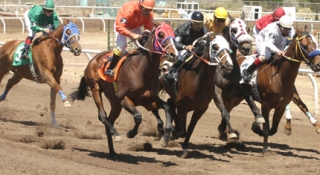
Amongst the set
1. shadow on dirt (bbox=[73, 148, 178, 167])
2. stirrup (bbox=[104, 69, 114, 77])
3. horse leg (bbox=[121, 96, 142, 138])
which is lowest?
shadow on dirt (bbox=[73, 148, 178, 167])

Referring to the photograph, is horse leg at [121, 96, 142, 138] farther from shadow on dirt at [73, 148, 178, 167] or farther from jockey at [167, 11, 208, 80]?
jockey at [167, 11, 208, 80]

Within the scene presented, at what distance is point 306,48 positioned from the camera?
888 centimetres

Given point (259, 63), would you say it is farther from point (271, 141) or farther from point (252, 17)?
point (252, 17)

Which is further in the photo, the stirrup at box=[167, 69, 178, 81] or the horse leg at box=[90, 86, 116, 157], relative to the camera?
the stirrup at box=[167, 69, 178, 81]

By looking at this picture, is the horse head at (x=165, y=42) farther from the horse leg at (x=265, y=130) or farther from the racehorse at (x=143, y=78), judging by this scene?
the horse leg at (x=265, y=130)

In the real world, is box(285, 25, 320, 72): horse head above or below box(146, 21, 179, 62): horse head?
below

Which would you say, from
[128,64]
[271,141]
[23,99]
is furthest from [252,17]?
[128,64]

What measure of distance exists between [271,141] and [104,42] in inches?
597

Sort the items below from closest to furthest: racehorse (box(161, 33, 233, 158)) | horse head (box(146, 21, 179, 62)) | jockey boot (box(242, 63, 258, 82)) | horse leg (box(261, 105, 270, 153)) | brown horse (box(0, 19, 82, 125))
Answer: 1. horse head (box(146, 21, 179, 62))
2. racehorse (box(161, 33, 233, 158))
3. horse leg (box(261, 105, 270, 153))
4. jockey boot (box(242, 63, 258, 82))
5. brown horse (box(0, 19, 82, 125))

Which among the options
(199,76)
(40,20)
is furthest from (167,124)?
(40,20)

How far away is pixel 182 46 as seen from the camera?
8.52 m

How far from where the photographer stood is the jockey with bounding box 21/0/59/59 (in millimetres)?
11148

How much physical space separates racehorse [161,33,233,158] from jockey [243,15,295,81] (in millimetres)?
1247

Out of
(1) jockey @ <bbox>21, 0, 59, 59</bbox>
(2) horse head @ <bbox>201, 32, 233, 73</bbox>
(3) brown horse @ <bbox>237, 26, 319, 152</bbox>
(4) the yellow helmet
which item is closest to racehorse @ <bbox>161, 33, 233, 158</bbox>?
(2) horse head @ <bbox>201, 32, 233, 73</bbox>
